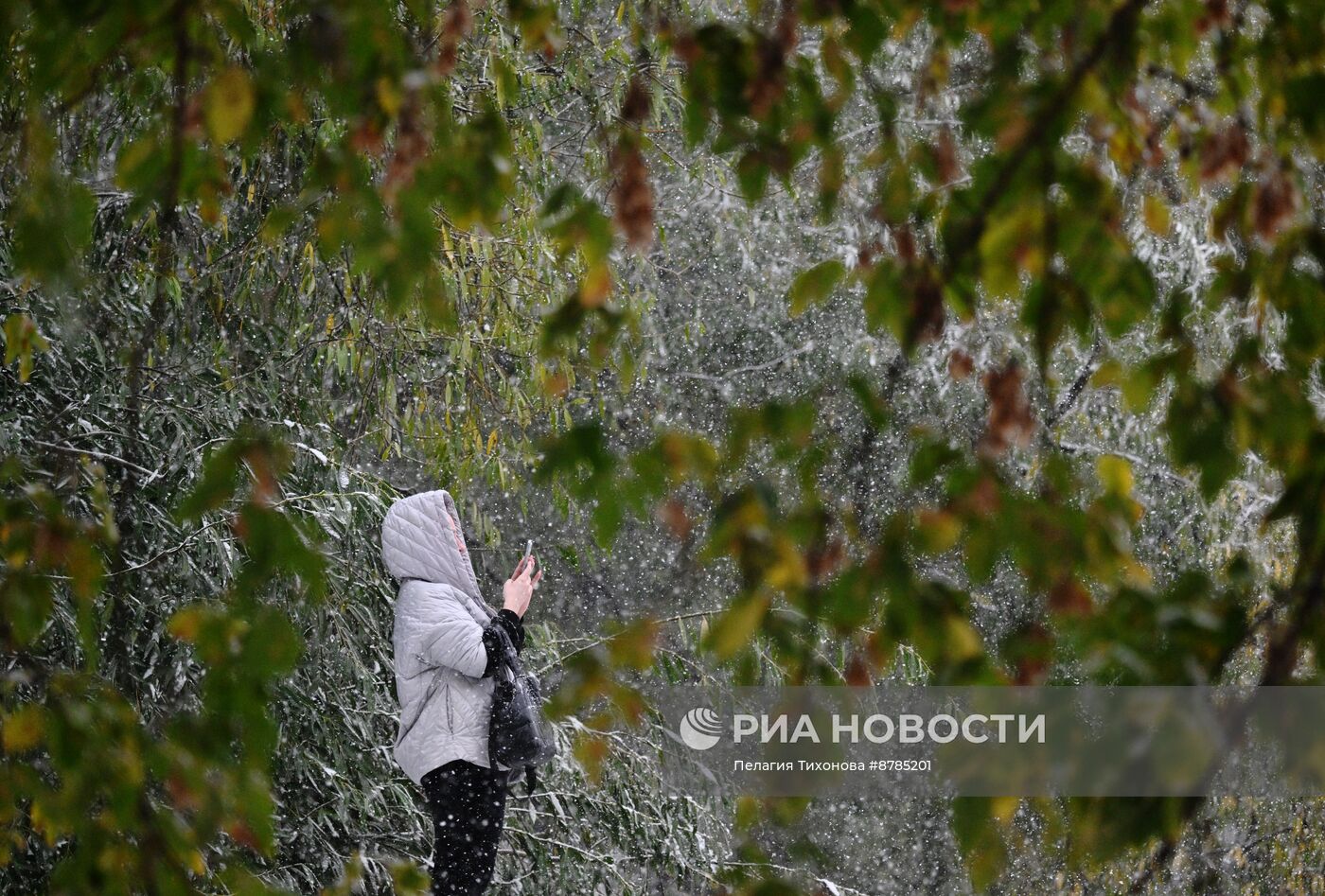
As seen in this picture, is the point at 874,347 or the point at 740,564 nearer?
the point at 740,564

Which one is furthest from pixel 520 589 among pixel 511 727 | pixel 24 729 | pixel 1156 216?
pixel 1156 216

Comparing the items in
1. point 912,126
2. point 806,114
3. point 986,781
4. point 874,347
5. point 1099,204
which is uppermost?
point 912,126

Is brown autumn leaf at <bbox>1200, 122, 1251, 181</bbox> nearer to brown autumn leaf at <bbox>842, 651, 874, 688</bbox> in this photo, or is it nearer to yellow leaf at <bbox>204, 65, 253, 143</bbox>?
brown autumn leaf at <bbox>842, 651, 874, 688</bbox>

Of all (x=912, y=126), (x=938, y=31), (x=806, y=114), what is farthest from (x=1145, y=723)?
(x=912, y=126)

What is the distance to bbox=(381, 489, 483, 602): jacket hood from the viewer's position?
318 cm

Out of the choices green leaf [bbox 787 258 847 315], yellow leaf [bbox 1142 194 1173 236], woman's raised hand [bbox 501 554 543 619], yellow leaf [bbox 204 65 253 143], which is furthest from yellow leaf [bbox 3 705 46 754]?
woman's raised hand [bbox 501 554 543 619]

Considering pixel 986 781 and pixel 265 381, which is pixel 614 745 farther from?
pixel 986 781

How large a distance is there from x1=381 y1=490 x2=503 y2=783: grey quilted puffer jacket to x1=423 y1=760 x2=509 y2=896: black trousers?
0.05m

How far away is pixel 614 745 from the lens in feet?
14.5

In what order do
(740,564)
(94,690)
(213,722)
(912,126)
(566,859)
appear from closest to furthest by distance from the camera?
1. (740,564)
2. (213,722)
3. (94,690)
4. (566,859)
5. (912,126)

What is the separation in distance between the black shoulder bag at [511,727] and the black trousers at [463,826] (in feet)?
0.23

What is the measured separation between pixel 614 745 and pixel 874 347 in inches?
128
